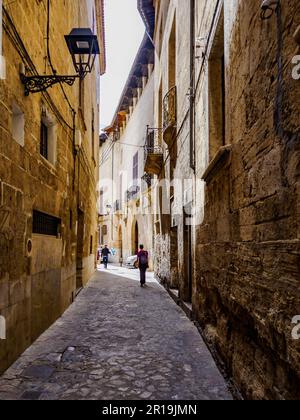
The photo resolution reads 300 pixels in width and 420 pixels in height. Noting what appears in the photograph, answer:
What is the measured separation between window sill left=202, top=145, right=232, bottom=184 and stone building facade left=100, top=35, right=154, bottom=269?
10.1 meters

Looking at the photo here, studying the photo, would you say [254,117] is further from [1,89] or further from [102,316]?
[102,316]

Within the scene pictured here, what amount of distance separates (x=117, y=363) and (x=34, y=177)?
258 centimetres

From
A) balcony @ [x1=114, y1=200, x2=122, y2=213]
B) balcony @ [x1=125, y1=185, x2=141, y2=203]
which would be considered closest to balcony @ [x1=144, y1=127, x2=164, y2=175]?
balcony @ [x1=125, y1=185, x2=141, y2=203]

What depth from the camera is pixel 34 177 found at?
5469 mm

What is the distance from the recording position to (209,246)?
5.38 metres

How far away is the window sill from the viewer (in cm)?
412

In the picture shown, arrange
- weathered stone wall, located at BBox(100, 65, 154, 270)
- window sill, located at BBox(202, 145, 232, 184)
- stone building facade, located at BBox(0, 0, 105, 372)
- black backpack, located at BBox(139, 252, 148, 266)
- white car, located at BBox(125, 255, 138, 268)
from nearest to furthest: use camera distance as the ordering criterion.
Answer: window sill, located at BBox(202, 145, 232, 184) < stone building facade, located at BBox(0, 0, 105, 372) < black backpack, located at BBox(139, 252, 148, 266) < weathered stone wall, located at BBox(100, 65, 154, 270) < white car, located at BBox(125, 255, 138, 268)

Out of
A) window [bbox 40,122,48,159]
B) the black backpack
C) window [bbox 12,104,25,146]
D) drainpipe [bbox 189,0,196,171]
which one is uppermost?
drainpipe [bbox 189,0,196,171]

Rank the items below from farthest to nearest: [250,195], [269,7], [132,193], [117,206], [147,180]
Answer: [117,206] < [132,193] < [147,180] < [250,195] < [269,7]

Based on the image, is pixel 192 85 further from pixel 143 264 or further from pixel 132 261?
pixel 132 261

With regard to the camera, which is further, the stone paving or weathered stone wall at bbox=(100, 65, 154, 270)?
weathered stone wall at bbox=(100, 65, 154, 270)

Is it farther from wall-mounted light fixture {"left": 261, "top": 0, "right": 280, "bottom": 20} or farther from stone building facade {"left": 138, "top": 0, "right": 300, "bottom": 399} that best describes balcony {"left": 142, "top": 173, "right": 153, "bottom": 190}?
A: wall-mounted light fixture {"left": 261, "top": 0, "right": 280, "bottom": 20}

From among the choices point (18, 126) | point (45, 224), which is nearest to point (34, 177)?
point (18, 126)
